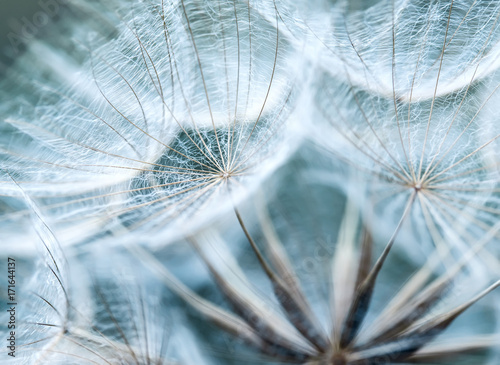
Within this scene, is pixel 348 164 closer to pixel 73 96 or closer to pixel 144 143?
pixel 144 143

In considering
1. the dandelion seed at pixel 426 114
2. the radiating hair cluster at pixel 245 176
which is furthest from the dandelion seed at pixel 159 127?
the dandelion seed at pixel 426 114

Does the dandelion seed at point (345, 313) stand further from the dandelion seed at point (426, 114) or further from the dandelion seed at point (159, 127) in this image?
the dandelion seed at point (159, 127)

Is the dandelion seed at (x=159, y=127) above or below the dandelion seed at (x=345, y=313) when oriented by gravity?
above

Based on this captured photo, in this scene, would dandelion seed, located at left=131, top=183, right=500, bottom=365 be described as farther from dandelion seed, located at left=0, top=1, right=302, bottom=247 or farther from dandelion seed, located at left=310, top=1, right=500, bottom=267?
dandelion seed, located at left=0, top=1, right=302, bottom=247

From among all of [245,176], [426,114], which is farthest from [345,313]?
[426,114]

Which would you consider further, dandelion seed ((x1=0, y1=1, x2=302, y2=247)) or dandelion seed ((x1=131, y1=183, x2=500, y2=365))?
dandelion seed ((x1=0, y1=1, x2=302, y2=247))

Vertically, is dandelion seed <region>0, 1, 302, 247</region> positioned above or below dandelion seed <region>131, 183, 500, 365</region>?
above

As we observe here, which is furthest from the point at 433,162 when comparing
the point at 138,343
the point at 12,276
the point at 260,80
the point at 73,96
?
the point at 12,276

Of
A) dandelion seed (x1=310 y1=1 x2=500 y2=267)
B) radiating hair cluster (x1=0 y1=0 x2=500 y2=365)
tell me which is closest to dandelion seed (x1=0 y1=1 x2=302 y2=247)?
radiating hair cluster (x1=0 y1=0 x2=500 y2=365)

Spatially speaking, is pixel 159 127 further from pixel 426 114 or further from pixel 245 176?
pixel 426 114

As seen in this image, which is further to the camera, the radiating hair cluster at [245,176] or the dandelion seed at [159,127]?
the dandelion seed at [159,127]

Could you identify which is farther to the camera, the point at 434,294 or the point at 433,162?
the point at 433,162
